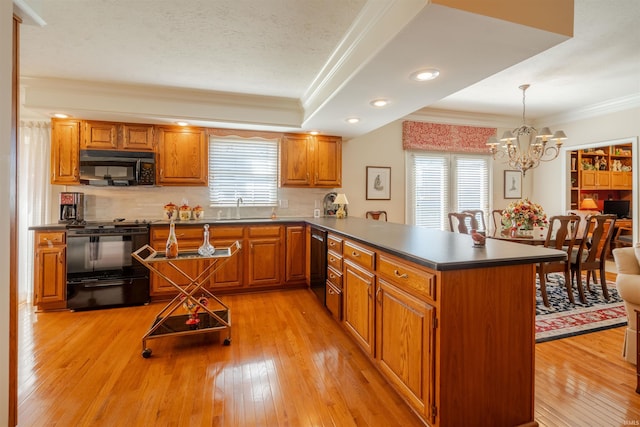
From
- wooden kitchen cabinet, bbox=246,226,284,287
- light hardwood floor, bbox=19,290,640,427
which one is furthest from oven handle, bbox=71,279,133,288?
wooden kitchen cabinet, bbox=246,226,284,287

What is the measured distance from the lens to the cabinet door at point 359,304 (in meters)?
2.21

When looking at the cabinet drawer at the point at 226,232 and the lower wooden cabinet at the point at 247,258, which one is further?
the cabinet drawer at the point at 226,232

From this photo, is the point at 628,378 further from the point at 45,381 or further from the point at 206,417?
the point at 45,381

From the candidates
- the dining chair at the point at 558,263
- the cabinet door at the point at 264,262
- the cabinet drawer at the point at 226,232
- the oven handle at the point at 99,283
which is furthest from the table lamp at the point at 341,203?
the oven handle at the point at 99,283

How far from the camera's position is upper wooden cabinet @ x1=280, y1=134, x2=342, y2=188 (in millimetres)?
4613

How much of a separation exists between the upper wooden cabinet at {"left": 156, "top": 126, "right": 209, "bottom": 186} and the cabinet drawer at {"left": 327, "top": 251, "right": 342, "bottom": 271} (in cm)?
228

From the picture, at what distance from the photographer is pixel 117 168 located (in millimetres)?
3883

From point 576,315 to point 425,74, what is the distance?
2.96 metres

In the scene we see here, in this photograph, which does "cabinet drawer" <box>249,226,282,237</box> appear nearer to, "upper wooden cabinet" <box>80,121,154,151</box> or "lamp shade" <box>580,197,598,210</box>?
"upper wooden cabinet" <box>80,121,154,151</box>

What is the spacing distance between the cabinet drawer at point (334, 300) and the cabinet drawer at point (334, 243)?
14.4 inches

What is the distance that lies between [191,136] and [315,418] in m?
3.79

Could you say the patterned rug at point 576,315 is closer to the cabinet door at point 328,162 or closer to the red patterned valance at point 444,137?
the red patterned valance at point 444,137

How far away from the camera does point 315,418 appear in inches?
69.1

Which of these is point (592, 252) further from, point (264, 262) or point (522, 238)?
point (264, 262)
